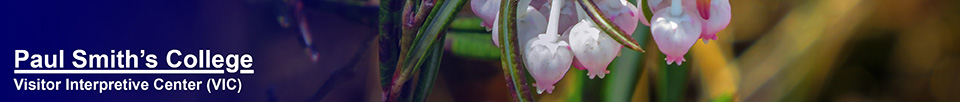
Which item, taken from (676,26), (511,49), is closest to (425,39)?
(511,49)

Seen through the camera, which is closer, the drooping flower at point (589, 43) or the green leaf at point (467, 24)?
the drooping flower at point (589, 43)

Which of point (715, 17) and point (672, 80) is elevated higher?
point (715, 17)

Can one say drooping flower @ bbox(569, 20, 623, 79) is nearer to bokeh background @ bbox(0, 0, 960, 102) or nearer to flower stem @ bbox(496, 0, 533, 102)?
flower stem @ bbox(496, 0, 533, 102)

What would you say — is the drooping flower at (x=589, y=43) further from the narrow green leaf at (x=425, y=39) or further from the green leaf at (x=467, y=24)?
the green leaf at (x=467, y=24)

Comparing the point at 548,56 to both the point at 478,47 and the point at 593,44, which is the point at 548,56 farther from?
the point at 478,47

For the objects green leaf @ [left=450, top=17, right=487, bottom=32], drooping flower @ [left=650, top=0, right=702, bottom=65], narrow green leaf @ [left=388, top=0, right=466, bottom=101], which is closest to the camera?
drooping flower @ [left=650, top=0, right=702, bottom=65]

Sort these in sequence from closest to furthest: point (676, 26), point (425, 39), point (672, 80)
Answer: point (676, 26)
point (425, 39)
point (672, 80)

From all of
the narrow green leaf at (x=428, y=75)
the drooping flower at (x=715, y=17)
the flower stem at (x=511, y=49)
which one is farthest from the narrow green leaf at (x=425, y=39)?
the drooping flower at (x=715, y=17)

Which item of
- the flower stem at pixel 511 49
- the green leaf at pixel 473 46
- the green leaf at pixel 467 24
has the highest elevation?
the flower stem at pixel 511 49

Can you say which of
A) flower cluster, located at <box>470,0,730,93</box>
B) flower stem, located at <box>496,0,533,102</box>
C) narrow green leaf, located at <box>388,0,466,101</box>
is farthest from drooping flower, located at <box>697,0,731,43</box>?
narrow green leaf, located at <box>388,0,466,101</box>
